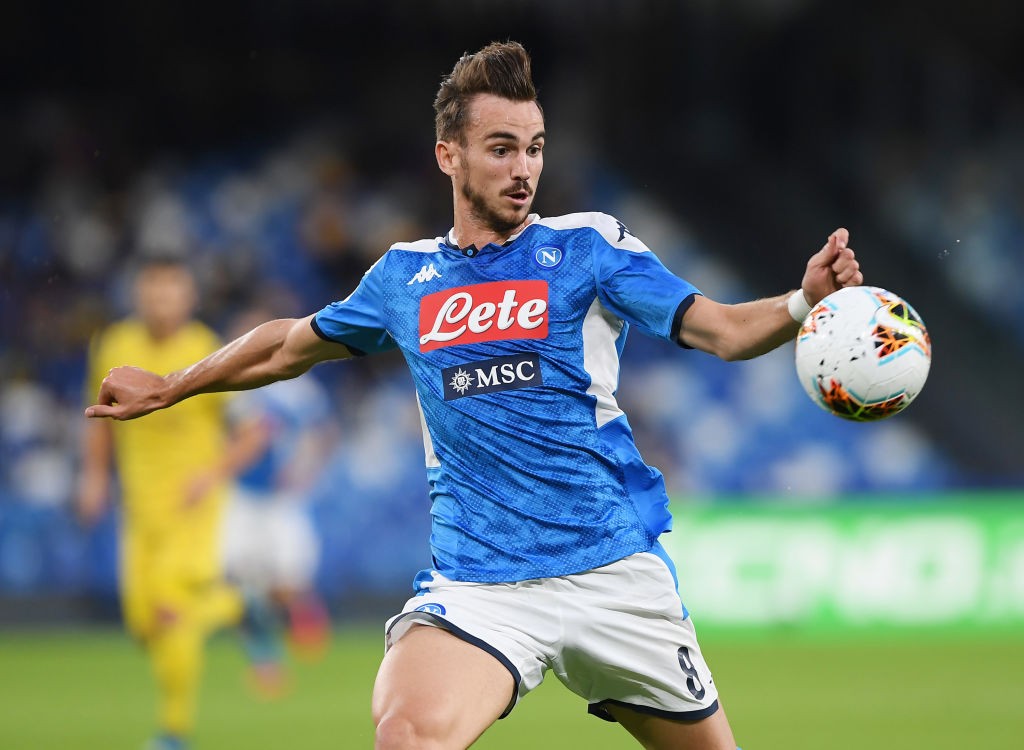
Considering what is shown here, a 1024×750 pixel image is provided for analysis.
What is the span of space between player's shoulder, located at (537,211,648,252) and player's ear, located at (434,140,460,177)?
32 cm

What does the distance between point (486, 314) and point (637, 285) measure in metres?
0.46

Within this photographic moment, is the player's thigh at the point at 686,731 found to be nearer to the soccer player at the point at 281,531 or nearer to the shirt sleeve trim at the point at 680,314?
the shirt sleeve trim at the point at 680,314

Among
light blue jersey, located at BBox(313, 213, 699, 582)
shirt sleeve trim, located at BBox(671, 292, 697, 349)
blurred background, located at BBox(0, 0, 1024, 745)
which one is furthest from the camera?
blurred background, located at BBox(0, 0, 1024, 745)

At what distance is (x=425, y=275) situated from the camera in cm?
461

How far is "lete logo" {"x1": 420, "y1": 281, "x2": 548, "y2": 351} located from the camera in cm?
439

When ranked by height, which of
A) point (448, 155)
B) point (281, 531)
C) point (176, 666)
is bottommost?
point (176, 666)

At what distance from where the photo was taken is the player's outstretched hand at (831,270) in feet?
12.6

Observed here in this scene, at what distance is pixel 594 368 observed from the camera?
175 inches

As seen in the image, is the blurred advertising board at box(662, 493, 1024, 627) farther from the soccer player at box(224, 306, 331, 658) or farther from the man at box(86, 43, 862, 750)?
the man at box(86, 43, 862, 750)

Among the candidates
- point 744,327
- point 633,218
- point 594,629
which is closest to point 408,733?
point 594,629

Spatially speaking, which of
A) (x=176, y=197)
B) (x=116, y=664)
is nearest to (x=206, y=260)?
(x=176, y=197)

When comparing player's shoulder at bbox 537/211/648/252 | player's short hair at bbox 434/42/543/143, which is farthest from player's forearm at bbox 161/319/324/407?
player's shoulder at bbox 537/211/648/252

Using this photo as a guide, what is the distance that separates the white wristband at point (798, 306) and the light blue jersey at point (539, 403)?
0.40 metres

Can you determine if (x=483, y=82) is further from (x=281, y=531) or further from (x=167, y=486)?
(x=281, y=531)
